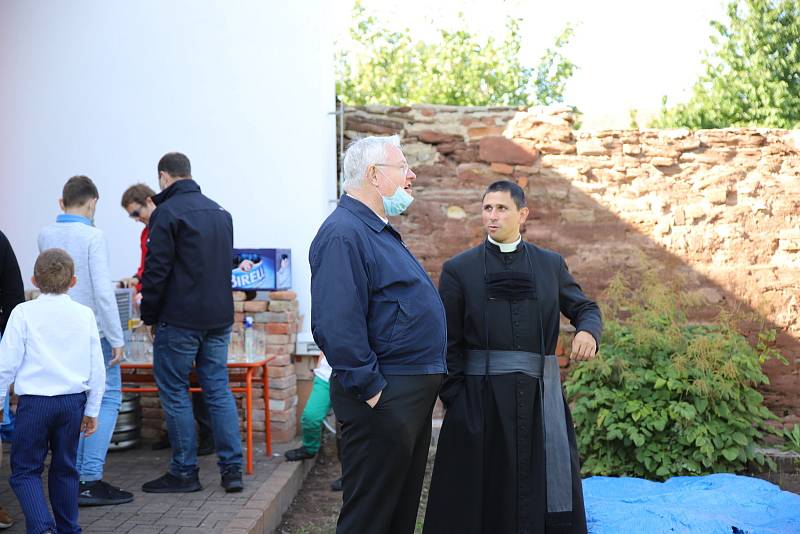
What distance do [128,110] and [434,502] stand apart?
4570 millimetres

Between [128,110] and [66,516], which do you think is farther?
[128,110]

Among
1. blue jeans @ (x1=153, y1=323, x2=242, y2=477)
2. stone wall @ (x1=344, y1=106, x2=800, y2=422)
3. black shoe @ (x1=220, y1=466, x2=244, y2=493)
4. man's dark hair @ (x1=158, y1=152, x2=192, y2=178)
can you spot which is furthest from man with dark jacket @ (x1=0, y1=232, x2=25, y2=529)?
stone wall @ (x1=344, y1=106, x2=800, y2=422)

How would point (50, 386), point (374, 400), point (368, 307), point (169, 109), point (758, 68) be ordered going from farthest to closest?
point (758, 68) < point (169, 109) < point (50, 386) < point (368, 307) < point (374, 400)

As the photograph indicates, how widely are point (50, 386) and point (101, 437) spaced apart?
1052mm

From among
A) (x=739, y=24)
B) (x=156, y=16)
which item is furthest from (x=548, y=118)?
(x=739, y=24)

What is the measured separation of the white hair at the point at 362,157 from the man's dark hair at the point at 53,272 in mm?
1514

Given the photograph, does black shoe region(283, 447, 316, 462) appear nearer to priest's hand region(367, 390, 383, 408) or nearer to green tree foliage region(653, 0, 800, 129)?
priest's hand region(367, 390, 383, 408)

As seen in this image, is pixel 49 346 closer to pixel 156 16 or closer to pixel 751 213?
pixel 156 16

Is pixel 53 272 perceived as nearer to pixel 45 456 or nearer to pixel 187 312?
pixel 45 456

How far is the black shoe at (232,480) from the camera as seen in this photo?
5238 millimetres

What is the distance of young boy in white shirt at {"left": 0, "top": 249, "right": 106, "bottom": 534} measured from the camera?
396cm

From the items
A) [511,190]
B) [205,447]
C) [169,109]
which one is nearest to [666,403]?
[511,190]

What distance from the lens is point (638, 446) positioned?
6133mm

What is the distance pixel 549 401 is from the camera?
4.12m
